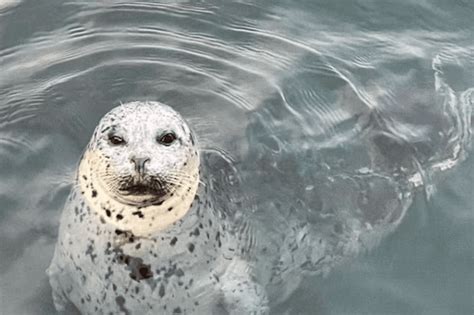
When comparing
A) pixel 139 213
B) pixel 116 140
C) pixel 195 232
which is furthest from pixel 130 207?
pixel 195 232

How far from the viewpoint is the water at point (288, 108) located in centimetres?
488

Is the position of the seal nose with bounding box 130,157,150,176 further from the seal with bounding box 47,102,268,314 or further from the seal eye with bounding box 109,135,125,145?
the seal eye with bounding box 109,135,125,145

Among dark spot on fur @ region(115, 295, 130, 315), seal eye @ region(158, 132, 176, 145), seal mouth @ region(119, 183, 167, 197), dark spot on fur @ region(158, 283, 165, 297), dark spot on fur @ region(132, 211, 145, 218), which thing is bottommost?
dark spot on fur @ region(115, 295, 130, 315)

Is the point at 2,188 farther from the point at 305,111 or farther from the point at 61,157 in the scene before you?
the point at 305,111

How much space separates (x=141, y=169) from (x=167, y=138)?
0.76 ft

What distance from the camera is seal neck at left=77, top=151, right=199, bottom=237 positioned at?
3.89m

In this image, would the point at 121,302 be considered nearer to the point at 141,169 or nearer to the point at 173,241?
the point at 173,241

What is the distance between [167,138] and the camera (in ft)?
12.5

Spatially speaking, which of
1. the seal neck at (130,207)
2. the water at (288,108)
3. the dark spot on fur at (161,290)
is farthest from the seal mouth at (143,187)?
the water at (288,108)

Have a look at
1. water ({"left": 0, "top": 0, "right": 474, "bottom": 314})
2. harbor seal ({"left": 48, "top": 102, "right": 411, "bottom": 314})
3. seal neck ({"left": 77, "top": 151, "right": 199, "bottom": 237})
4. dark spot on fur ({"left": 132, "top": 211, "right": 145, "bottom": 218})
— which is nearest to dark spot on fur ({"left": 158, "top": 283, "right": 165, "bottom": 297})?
harbor seal ({"left": 48, "top": 102, "right": 411, "bottom": 314})

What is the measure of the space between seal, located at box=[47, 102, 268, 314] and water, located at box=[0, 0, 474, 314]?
0.46 metres

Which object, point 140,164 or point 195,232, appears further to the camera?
point 195,232

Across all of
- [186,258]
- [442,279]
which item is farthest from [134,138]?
[442,279]

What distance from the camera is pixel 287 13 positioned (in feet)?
20.8
